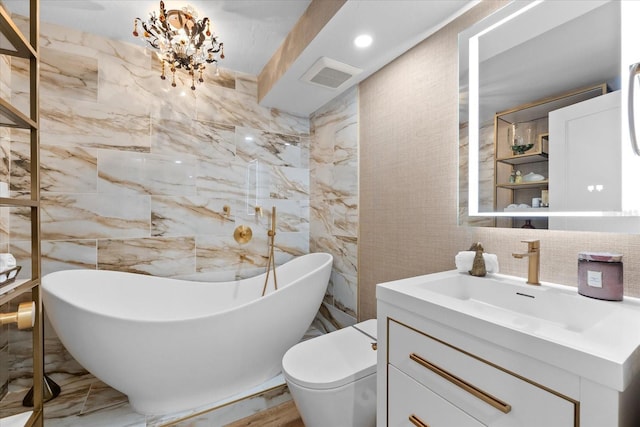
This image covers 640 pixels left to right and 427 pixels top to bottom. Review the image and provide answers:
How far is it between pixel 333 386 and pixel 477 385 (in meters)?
0.64

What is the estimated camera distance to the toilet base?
3.79 ft

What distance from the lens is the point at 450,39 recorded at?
1.41 m

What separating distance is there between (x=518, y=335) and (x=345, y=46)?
1649mm

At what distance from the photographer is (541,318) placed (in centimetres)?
96

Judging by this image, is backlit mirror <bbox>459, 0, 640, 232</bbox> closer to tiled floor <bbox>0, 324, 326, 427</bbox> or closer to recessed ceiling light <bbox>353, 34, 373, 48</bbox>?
recessed ceiling light <bbox>353, 34, 373, 48</bbox>

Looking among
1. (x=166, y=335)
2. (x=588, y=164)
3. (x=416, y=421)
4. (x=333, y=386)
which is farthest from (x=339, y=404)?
(x=588, y=164)

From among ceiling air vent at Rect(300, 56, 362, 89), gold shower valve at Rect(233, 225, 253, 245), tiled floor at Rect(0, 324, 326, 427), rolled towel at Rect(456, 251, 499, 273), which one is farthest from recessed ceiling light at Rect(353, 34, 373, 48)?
tiled floor at Rect(0, 324, 326, 427)

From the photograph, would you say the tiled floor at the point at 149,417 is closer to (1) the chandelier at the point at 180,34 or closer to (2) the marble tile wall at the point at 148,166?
(2) the marble tile wall at the point at 148,166

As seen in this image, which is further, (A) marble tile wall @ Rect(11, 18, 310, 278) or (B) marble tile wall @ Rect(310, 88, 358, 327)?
(B) marble tile wall @ Rect(310, 88, 358, 327)

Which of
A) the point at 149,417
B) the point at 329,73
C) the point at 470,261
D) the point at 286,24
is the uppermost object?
the point at 286,24

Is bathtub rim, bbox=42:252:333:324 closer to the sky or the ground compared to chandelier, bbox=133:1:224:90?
closer to the ground

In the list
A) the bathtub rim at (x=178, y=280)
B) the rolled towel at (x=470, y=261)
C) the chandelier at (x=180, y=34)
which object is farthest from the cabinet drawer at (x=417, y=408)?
the chandelier at (x=180, y=34)

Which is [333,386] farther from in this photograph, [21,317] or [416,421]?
[21,317]

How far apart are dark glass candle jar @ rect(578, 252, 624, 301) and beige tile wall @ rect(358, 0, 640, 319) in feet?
0.34
